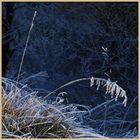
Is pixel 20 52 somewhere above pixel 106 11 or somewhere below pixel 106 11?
below

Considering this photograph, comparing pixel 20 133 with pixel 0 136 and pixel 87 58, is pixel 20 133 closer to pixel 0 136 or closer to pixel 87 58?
pixel 0 136

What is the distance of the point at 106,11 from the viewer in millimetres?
7145

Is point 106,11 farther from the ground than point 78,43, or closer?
farther from the ground

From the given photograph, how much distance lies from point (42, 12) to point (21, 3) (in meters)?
0.35

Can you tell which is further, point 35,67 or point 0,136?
point 35,67

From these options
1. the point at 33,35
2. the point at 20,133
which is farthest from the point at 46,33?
the point at 20,133

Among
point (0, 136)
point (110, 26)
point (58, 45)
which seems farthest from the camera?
point (58, 45)

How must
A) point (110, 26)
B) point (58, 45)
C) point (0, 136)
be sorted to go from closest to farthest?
point (0, 136), point (110, 26), point (58, 45)

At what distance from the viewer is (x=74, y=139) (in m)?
3.04

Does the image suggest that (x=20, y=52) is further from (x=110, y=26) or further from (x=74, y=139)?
(x=74, y=139)

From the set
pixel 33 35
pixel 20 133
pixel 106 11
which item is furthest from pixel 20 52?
pixel 20 133

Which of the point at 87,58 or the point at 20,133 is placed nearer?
the point at 20,133

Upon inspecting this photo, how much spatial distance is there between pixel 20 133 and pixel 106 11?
439cm

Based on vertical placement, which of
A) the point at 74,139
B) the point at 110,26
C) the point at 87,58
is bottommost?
the point at 74,139
